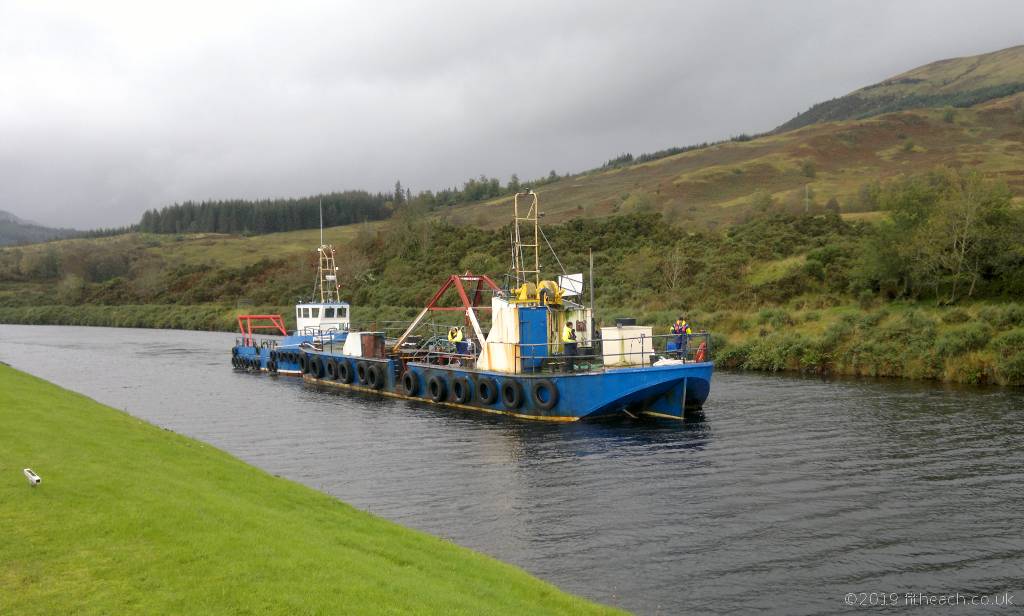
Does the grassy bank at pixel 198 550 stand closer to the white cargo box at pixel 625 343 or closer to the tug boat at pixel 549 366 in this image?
the tug boat at pixel 549 366

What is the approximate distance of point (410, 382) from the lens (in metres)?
31.6

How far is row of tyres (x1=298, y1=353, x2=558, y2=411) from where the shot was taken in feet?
83.7

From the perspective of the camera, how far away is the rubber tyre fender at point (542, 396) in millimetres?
25044

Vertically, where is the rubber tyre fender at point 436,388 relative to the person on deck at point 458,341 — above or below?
below

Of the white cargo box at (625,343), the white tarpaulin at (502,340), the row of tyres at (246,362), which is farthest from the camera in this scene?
the row of tyres at (246,362)

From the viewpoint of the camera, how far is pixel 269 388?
37594mm

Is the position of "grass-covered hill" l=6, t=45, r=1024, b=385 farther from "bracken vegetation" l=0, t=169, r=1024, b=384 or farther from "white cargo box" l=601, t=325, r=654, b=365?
"white cargo box" l=601, t=325, r=654, b=365

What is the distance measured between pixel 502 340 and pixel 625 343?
4294 millimetres

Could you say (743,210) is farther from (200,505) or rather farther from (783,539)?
(200,505)

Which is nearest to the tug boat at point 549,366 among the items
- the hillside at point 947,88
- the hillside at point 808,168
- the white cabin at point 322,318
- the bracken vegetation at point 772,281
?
the bracken vegetation at point 772,281

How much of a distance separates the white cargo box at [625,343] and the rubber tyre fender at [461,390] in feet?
16.8

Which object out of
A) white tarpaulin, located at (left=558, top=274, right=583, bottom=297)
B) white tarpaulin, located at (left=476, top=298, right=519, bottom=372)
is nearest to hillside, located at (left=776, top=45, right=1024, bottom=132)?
white tarpaulin, located at (left=558, top=274, right=583, bottom=297)

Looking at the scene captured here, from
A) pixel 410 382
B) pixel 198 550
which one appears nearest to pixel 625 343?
pixel 410 382

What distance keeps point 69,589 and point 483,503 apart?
390 inches
